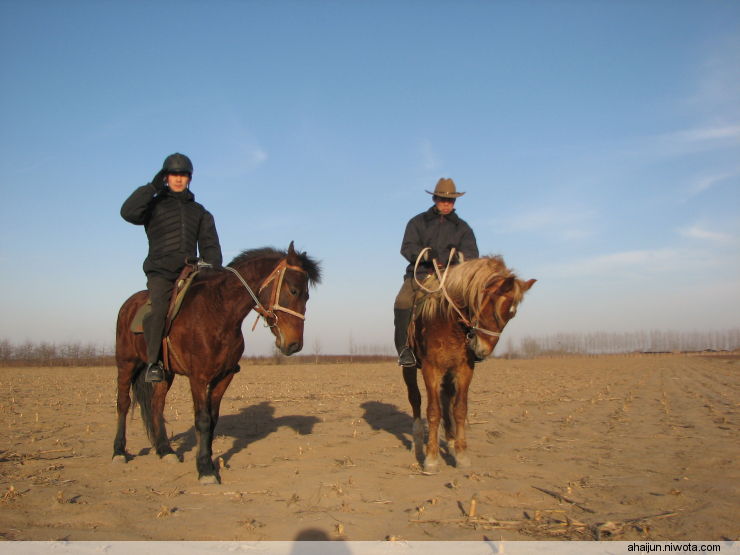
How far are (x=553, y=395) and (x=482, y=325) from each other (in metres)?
11.8

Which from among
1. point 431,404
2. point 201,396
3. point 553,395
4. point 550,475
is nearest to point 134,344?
point 201,396

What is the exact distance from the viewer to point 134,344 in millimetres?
Answer: 7777

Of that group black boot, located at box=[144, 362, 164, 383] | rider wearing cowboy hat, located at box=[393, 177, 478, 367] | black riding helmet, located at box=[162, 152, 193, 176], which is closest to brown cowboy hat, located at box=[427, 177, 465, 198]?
rider wearing cowboy hat, located at box=[393, 177, 478, 367]

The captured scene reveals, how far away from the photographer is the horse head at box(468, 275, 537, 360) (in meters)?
6.12

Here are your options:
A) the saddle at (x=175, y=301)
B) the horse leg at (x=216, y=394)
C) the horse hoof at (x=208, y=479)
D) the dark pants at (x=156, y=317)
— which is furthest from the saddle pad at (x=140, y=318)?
the horse hoof at (x=208, y=479)

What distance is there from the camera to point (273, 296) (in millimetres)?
6375

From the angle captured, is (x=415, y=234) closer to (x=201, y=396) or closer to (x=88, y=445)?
(x=201, y=396)

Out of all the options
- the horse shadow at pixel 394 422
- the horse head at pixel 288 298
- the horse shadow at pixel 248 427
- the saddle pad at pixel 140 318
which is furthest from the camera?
the horse shadow at pixel 248 427

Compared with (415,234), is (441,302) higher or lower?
lower

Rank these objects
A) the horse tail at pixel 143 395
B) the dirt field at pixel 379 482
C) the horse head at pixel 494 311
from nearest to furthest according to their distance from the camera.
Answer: the dirt field at pixel 379 482 < the horse head at pixel 494 311 < the horse tail at pixel 143 395

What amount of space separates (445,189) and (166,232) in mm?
3942

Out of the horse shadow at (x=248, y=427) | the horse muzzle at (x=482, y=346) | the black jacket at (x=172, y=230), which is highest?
the black jacket at (x=172, y=230)

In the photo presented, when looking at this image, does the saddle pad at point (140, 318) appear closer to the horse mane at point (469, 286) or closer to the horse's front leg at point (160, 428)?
the horse's front leg at point (160, 428)

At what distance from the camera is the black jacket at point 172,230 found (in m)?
7.07
